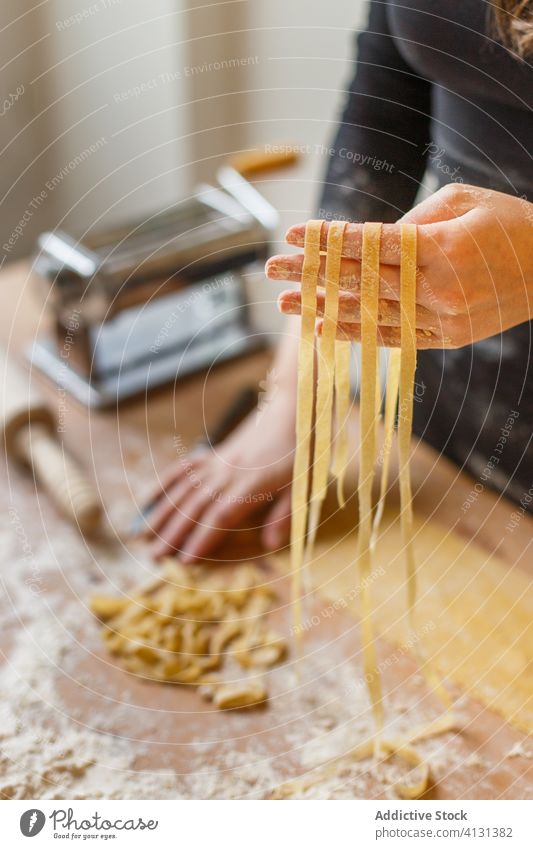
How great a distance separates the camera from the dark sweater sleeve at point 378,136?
46 cm

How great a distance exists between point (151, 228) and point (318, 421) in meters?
0.35

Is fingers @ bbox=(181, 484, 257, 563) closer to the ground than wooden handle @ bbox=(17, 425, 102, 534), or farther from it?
closer to the ground

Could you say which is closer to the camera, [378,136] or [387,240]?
[387,240]

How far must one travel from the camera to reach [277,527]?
66 centimetres

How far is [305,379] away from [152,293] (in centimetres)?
32

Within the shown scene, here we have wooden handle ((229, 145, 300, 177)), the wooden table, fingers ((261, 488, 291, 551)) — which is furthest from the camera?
wooden handle ((229, 145, 300, 177))

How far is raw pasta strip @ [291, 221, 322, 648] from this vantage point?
0.40 m

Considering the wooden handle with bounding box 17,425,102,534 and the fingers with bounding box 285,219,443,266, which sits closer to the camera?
the fingers with bounding box 285,219,443,266

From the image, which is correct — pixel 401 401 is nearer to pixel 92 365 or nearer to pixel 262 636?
pixel 262 636

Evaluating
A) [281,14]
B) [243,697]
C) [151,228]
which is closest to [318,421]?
[243,697]

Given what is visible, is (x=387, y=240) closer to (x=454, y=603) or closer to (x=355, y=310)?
(x=355, y=310)

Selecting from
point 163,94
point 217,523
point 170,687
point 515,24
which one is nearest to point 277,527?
point 217,523

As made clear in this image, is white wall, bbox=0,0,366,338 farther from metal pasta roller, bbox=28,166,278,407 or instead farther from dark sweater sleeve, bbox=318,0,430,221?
dark sweater sleeve, bbox=318,0,430,221

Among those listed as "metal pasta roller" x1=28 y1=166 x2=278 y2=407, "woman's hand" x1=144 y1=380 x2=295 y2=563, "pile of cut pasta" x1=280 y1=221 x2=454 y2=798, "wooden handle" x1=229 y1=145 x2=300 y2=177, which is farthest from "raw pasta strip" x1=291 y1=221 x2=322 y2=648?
"wooden handle" x1=229 y1=145 x2=300 y2=177
